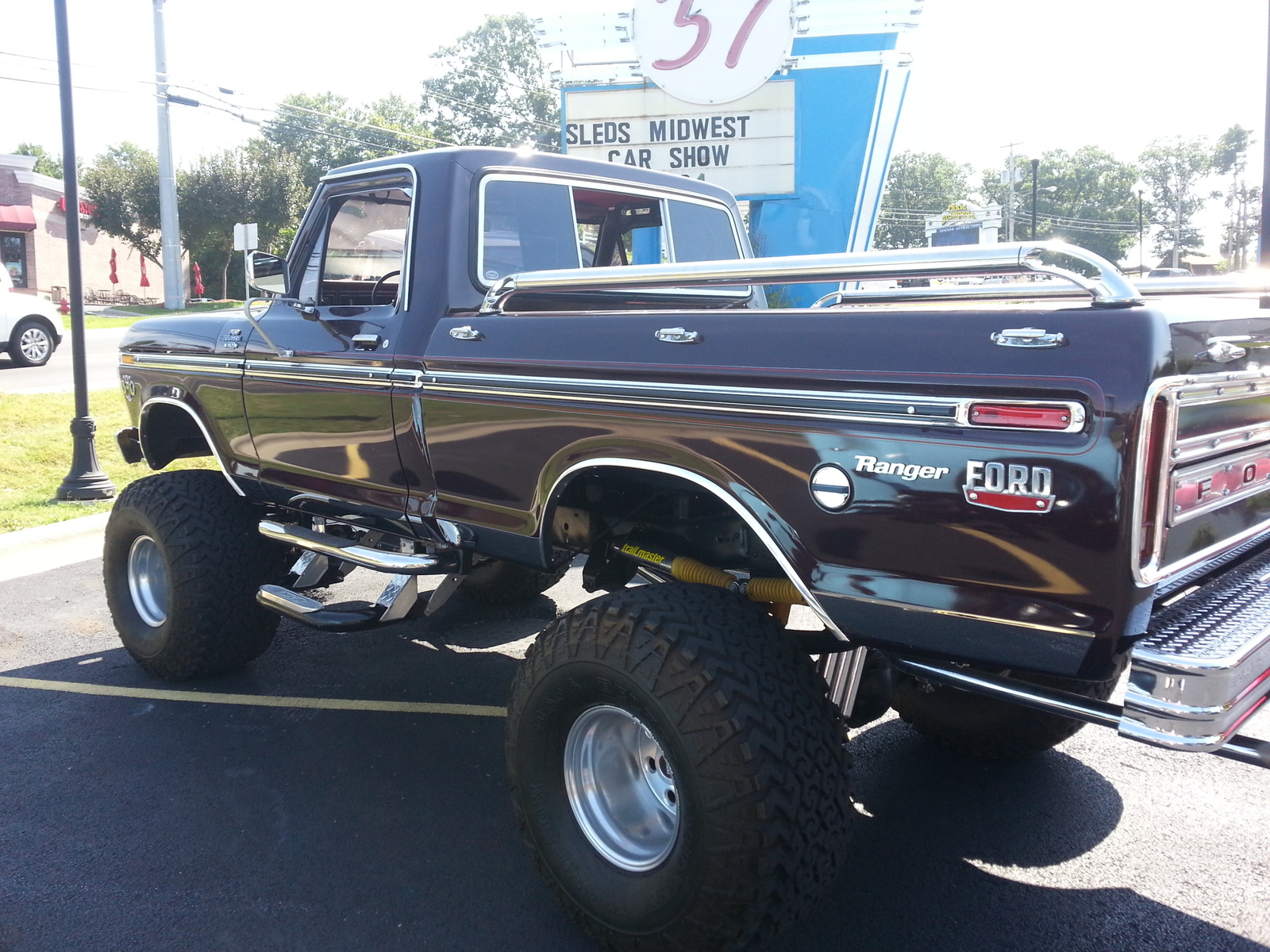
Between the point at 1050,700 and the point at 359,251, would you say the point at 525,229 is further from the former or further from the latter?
the point at 1050,700

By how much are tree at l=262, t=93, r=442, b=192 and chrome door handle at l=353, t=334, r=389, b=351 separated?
Answer: 47071 mm

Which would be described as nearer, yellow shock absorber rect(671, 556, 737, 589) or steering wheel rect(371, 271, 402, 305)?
yellow shock absorber rect(671, 556, 737, 589)

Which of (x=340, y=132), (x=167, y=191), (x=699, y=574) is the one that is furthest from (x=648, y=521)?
(x=340, y=132)

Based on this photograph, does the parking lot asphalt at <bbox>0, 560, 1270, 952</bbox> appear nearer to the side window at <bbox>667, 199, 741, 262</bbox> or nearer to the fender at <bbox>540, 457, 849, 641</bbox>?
the fender at <bbox>540, 457, 849, 641</bbox>

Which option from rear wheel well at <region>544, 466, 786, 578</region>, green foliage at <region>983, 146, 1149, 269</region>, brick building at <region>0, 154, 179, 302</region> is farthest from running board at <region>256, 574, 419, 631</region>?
green foliage at <region>983, 146, 1149, 269</region>

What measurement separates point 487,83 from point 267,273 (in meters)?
64.0

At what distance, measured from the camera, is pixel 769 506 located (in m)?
2.54

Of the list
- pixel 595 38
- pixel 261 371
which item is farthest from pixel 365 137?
pixel 261 371

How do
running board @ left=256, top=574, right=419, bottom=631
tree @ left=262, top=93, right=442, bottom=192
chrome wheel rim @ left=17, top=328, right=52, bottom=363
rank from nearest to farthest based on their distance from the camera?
running board @ left=256, top=574, right=419, bottom=631
chrome wheel rim @ left=17, top=328, right=52, bottom=363
tree @ left=262, top=93, right=442, bottom=192

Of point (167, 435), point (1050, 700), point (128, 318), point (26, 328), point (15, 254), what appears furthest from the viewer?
point (15, 254)

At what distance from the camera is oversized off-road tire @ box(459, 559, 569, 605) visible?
215 inches

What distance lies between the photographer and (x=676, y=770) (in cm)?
253

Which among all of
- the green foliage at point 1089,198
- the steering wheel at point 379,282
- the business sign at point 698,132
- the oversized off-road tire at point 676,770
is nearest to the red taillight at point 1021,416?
the oversized off-road tire at point 676,770

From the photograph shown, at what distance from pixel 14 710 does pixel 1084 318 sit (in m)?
4.48
